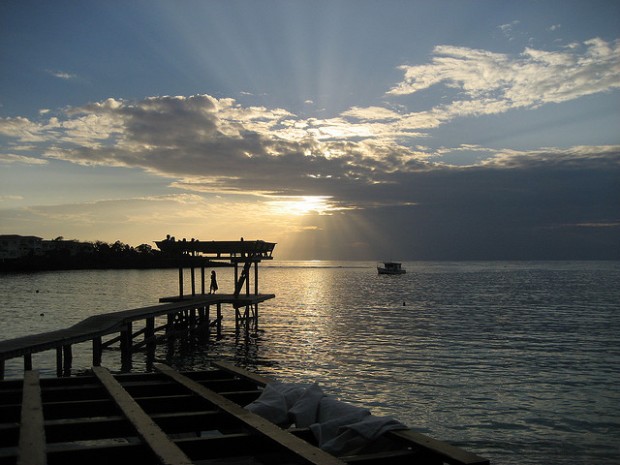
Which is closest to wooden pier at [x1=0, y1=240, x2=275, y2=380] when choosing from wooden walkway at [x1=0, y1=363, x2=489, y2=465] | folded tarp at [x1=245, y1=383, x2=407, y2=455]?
wooden walkway at [x1=0, y1=363, x2=489, y2=465]

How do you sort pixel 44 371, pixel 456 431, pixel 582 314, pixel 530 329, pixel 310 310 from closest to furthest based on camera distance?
1. pixel 456 431
2. pixel 44 371
3. pixel 530 329
4. pixel 582 314
5. pixel 310 310

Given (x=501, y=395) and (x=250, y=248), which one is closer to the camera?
(x=501, y=395)

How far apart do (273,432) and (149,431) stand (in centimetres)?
100

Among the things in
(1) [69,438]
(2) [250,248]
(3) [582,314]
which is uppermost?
(2) [250,248]

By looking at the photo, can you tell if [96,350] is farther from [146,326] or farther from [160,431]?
[160,431]

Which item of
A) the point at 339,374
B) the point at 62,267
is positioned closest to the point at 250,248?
the point at 339,374

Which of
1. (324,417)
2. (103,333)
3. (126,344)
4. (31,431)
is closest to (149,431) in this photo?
(31,431)

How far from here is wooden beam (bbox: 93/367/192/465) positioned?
12.2ft

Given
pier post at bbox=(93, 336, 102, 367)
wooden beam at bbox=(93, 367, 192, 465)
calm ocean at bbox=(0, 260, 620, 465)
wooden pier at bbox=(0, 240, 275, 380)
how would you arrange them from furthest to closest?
pier post at bbox=(93, 336, 102, 367) < wooden pier at bbox=(0, 240, 275, 380) < calm ocean at bbox=(0, 260, 620, 465) < wooden beam at bbox=(93, 367, 192, 465)

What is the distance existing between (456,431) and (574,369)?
1091 cm

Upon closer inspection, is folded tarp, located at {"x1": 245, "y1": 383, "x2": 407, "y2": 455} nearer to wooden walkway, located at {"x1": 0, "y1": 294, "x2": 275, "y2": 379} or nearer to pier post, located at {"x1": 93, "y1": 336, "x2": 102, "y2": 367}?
wooden walkway, located at {"x1": 0, "y1": 294, "x2": 275, "y2": 379}

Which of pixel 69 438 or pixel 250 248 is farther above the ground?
pixel 250 248

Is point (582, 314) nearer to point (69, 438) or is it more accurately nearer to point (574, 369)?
point (574, 369)

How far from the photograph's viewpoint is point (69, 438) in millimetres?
4898
